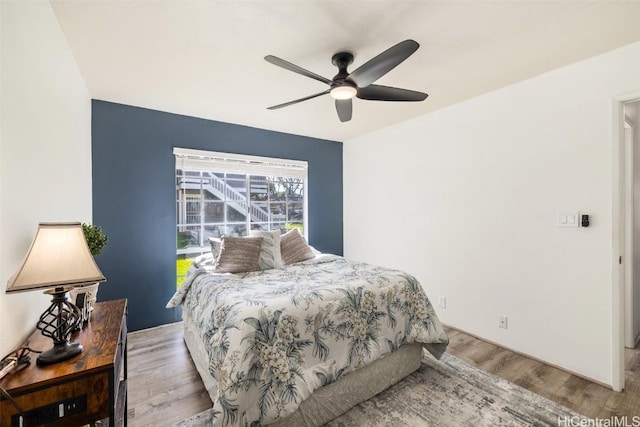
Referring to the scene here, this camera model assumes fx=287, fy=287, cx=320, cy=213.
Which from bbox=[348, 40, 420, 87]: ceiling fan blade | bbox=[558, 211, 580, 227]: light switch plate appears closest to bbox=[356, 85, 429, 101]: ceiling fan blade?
bbox=[348, 40, 420, 87]: ceiling fan blade

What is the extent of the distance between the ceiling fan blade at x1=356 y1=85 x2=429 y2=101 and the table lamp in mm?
1827

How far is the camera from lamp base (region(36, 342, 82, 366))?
987 mm

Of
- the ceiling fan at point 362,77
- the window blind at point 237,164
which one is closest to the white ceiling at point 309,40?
the ceiling fan at point 362,77

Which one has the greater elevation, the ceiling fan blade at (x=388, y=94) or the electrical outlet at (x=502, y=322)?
the ceiling fan blade at (x=388, y=94)

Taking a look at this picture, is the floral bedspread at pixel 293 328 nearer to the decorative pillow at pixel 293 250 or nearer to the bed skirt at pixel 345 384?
the bed skirt at pixel 345 384

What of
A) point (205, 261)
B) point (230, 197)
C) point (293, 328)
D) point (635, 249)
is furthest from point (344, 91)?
point (635, 249)

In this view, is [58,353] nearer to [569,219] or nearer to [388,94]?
[388,94]

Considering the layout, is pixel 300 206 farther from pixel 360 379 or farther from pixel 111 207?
pixel 360 379

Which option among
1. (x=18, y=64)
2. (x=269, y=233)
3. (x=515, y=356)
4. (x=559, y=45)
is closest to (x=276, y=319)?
(x=269, y=233)

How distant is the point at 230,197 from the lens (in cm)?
367

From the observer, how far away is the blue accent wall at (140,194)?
287 cm

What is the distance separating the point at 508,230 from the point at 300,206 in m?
2.64

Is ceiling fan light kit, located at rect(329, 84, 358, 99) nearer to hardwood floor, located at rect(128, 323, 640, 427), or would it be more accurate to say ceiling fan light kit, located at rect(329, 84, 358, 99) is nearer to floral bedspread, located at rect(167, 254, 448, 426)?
floral bedspread, located at rect(167, 254, 448, 426)

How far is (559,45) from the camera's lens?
1967mm
